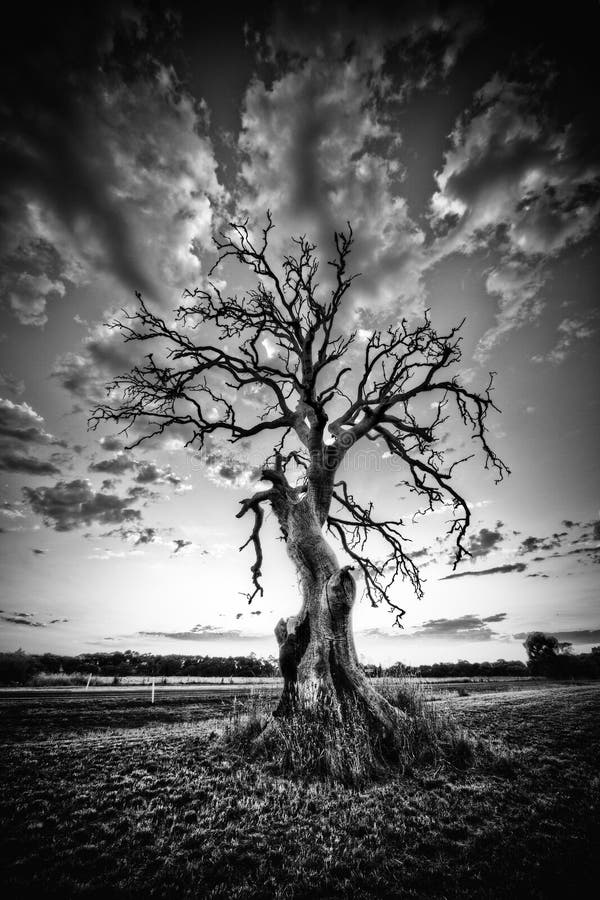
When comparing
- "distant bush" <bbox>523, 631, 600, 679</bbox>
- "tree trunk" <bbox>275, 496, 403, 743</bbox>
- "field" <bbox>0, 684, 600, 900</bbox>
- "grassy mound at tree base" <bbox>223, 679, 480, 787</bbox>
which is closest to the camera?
"field" <bbox>0, 684, 600, 900</bbox>

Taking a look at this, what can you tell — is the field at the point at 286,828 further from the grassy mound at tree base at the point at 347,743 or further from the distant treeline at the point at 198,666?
the distant treeline at the point at 198,666

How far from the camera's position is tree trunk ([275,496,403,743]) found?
601 cm

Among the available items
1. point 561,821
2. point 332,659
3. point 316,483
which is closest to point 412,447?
point 316,483

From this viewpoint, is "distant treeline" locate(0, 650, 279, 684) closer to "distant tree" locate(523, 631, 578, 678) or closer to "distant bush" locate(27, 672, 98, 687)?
"distant bush" locate(27, 672, 98, 687)

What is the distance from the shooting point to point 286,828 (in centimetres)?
344

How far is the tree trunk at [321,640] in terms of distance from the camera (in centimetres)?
601

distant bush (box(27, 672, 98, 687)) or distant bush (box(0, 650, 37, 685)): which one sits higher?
distant bush (box(0, 650, 37, 685))

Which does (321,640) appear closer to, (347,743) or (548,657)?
(347,743)

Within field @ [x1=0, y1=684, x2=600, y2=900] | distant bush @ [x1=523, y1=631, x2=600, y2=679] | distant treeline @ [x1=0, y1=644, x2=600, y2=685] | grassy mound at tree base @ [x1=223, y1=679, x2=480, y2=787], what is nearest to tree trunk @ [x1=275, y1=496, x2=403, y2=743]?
grassy mound at tree base @ [x1=223, y1=679, x2=480, y2=787]

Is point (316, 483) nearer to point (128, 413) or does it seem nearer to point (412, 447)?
point (412, 447)

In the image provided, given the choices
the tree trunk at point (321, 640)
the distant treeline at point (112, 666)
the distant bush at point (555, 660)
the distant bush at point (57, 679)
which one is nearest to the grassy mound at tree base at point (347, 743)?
the tree trunk at point (321, 640)

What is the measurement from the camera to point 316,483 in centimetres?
834

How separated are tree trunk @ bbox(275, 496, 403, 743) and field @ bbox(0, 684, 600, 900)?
1.19 m

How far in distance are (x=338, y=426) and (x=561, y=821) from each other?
23.9ft
